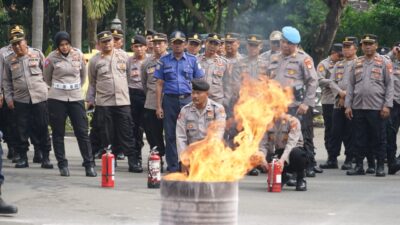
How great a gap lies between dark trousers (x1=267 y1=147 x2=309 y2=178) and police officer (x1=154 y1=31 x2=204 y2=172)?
185 cm

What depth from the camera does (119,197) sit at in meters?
12.9

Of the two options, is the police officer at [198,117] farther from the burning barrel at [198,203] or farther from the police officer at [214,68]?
the burning barrel at [198,203]

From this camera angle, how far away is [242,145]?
9789mm

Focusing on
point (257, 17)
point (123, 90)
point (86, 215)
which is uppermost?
point (257, 17)

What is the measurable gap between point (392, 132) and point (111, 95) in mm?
4220

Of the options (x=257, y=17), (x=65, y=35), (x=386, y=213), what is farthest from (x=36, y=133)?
(x=257, y=17)

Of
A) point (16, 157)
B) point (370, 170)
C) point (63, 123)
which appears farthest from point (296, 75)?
point (16, 157)

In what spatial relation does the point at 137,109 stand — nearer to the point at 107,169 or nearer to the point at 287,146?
the point at 107,169

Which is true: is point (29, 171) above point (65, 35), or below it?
below

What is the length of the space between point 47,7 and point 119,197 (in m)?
30.6

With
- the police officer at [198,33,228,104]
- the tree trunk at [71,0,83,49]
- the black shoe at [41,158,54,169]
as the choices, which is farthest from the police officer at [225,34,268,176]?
the tree trunk at [71,0,83,49]

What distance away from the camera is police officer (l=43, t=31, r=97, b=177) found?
1466 centimetres

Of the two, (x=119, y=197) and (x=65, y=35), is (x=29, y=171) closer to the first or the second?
(x=65, y=35)

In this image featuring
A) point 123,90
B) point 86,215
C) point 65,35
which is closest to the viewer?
point 86,215
